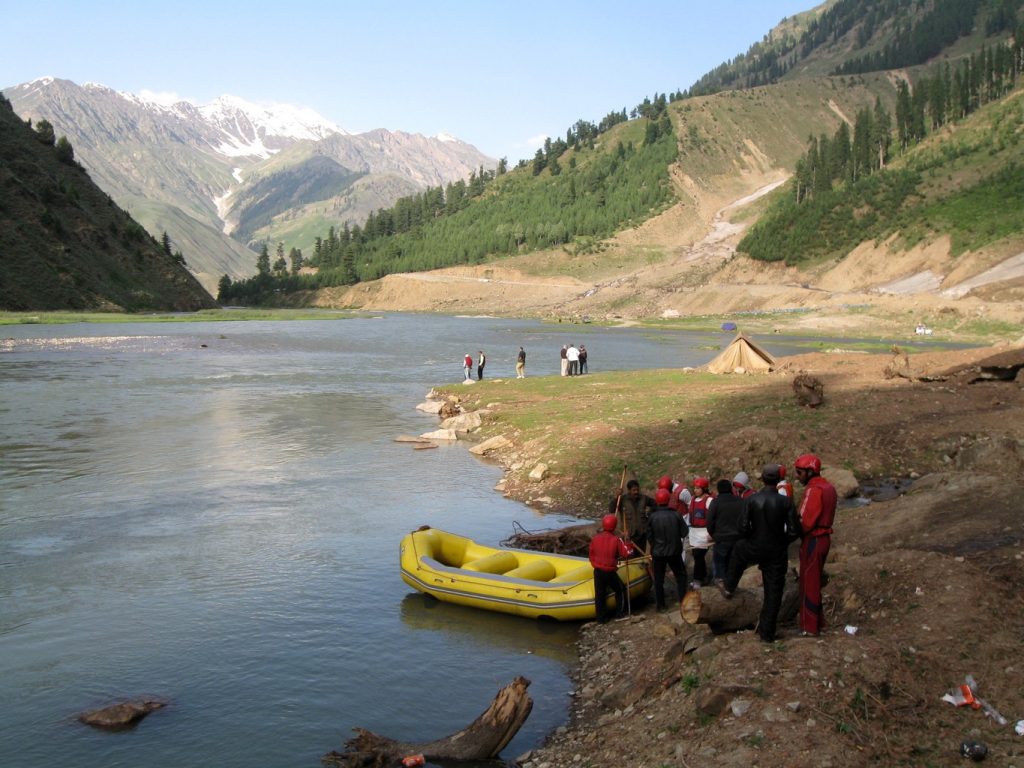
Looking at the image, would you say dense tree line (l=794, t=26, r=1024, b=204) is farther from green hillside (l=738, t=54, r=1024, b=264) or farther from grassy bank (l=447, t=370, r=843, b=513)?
grassy bank (l=447, t=370, r=843, b=513)

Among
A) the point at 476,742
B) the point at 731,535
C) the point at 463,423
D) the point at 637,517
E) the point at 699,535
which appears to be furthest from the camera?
the point at 463,423

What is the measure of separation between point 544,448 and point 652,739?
20330 millimetres

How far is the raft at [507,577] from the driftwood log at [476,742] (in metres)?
4.75

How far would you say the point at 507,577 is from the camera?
57.0ft

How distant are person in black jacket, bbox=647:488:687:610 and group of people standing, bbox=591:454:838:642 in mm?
18

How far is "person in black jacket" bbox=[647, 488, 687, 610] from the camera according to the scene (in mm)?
15922

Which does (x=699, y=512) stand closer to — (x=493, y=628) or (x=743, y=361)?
(x=493, y=628)

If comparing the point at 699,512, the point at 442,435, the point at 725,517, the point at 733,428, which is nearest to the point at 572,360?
the point at 442,435

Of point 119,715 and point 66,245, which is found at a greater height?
point 66,245

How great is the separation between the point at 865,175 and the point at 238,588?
6372 inches

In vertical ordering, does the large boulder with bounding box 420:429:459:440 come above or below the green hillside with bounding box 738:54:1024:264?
below

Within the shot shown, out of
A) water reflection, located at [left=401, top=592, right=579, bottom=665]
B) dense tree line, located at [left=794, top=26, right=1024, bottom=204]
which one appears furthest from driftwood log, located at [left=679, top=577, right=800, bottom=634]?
dense tree line, located at [left=794, top=26, right=1024, bottom=204]

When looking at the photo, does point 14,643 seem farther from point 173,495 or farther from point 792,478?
point 792,478

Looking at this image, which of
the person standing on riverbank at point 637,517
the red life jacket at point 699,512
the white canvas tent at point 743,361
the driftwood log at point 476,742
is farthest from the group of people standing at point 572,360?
the driftwood log at point 476,742
